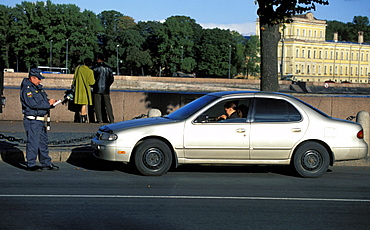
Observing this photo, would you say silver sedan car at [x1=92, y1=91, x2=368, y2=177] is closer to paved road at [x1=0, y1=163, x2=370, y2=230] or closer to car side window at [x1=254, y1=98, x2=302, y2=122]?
car side window at [x1=254, y1=98, x2=302, y2=122]

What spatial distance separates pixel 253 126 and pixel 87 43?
372 ft

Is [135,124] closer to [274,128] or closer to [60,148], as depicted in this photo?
[274,128]

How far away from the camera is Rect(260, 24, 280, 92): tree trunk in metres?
16.3

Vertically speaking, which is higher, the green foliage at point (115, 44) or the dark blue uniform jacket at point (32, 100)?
the green foliage at point (115, 44)

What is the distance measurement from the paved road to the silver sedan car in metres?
0.35

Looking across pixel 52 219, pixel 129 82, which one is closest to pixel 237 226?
pixel 52 219

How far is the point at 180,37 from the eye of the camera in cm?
12550

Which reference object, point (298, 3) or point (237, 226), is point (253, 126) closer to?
point (237, 226)

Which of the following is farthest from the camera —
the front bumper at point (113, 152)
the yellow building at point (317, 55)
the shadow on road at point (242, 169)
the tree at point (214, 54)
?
the yellow building at point (317, 55)

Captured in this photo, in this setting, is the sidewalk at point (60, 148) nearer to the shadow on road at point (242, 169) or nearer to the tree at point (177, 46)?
the shadow on road at point (242, 169)

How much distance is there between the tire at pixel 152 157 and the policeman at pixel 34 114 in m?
1.82

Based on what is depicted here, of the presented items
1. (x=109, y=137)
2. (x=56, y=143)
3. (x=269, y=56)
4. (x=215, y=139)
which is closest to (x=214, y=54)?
(x=269, y=56)

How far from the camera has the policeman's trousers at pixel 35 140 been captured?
11.0 m

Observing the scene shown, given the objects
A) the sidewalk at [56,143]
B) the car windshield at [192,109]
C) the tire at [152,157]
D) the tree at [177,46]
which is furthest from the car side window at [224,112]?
the tree at [177,46]
